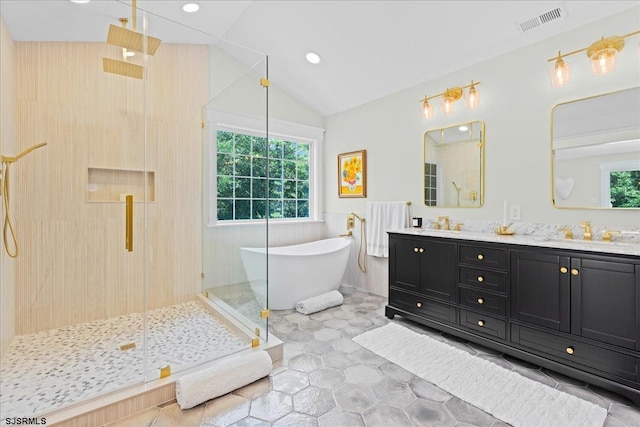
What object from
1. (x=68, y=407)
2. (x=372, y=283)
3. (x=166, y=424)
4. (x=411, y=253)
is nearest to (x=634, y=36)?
(x=411, y=253)

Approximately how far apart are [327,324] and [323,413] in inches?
49.6

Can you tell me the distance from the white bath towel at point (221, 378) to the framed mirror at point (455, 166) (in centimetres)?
228

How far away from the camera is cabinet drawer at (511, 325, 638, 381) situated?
5.97ft

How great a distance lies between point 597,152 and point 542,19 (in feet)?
3.54

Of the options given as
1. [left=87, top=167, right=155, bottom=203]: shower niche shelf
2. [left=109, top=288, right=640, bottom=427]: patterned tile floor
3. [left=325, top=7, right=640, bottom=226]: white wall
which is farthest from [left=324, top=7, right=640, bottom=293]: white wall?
[left=87, top=167, right=155, bottom=203]: shower niche shelf

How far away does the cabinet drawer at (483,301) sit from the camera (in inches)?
92.4

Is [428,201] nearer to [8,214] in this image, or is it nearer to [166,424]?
[166,424]

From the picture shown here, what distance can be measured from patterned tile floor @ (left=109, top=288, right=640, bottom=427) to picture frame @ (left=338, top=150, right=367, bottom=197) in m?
2.15

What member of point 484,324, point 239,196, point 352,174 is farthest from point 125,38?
point 484,324

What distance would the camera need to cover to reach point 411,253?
2.99 m

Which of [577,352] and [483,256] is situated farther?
[483,256]

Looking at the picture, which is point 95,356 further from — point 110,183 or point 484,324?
point 484,324

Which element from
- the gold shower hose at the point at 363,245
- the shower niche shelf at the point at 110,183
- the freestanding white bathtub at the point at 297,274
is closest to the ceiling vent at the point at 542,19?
the gold shower hose at the point at 363,245

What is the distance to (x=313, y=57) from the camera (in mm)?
3564
